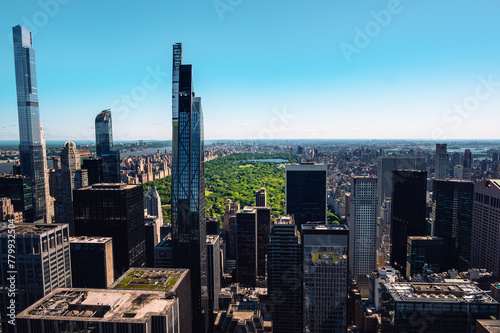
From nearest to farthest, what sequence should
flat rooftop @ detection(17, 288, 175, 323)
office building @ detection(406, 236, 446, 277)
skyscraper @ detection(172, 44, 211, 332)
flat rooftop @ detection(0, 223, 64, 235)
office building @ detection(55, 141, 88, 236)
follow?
flat rooftop @ detection(17, 288, 175, 323)
flat rooftop @ detection(0, 223, 64, 235)
skyscraper @ detection(172, 44, 211, 332)
office building @ detection(406, 236, 446, 277)
office building @ detection(55, 141, 88, 236)

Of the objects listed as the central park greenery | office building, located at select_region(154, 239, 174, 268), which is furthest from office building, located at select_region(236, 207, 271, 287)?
the central park greenery

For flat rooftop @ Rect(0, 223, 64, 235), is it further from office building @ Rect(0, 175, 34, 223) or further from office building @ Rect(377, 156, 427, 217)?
office building @ Rect(377, 156, 427, 217)

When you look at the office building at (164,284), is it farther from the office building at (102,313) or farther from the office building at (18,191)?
the office building at (18,191)

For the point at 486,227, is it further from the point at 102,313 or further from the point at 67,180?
the point at 67,180

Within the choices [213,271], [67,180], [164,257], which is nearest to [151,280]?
[164,257]

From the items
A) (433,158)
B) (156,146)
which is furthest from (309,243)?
(156,146)

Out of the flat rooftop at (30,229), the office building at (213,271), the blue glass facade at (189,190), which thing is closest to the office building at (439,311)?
the blue glass facade at (189,190)
